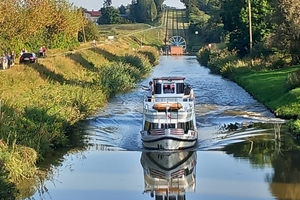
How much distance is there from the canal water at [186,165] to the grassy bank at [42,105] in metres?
0.89

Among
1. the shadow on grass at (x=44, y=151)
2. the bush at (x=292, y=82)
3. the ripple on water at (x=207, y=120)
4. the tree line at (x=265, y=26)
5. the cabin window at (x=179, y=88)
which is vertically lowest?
the ripple on water at (x=207, y=120)

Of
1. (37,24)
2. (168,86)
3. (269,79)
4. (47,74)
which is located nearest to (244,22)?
(269,79)

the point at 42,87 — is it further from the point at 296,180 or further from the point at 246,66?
the point at 246,66

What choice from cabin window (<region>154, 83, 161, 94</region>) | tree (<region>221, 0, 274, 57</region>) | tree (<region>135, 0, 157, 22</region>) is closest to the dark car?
cabin window (<region>154, 83, 161, 94</region>)

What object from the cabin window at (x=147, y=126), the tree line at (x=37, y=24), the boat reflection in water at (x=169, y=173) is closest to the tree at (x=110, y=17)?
the tree line at (x=37, y=24)

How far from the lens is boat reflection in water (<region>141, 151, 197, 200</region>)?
20562mm

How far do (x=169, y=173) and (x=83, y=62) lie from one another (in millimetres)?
37283

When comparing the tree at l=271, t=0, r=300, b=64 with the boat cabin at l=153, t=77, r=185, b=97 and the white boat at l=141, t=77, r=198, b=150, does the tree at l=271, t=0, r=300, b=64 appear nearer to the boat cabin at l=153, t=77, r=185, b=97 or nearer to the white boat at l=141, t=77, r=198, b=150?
the boat cabin at l=153, t=77, r=185, b=97

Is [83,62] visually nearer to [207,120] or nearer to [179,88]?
[207,120]

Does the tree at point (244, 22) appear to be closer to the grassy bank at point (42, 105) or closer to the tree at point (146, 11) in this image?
the grassy bank at point (42, 105)

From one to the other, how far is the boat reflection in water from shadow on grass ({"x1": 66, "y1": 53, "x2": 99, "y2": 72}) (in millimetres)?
32177

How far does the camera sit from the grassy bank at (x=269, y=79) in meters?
33.6

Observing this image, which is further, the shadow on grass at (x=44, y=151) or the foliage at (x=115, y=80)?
the foliage at (x=115, y=80)

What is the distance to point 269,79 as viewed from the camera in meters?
47.2
